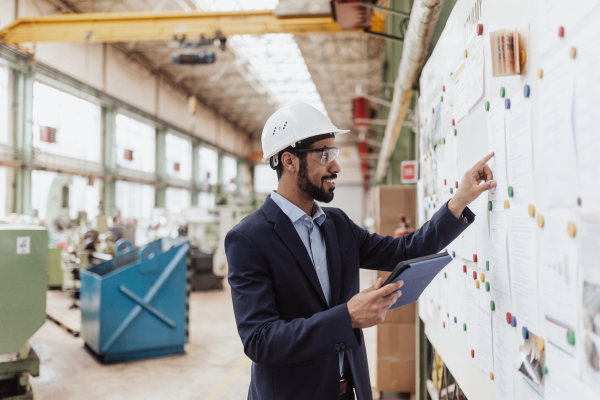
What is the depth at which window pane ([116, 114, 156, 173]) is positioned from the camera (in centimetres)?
1524

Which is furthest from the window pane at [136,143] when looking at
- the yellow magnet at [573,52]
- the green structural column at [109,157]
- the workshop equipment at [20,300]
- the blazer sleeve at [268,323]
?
the yellow magnet at [573,52]

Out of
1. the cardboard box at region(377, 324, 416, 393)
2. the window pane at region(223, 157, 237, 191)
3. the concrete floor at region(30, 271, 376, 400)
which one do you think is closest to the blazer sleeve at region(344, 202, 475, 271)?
the cardboard box at region(377, 324, 416, 393)

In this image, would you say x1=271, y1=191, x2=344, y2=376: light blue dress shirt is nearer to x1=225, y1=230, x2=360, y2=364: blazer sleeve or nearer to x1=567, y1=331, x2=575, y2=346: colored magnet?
x1=225, y1=230, x2=360, y2=364: blazer sleeve

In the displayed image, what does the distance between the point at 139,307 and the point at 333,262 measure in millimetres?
4181

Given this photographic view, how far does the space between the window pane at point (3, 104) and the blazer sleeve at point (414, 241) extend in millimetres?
11495

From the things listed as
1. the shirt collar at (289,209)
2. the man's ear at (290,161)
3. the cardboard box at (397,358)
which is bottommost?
the cardboard box at (397,358)

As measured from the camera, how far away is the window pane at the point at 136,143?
15.2m

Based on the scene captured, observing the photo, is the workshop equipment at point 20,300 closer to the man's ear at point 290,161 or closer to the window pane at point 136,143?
the man's ear at point 290,161

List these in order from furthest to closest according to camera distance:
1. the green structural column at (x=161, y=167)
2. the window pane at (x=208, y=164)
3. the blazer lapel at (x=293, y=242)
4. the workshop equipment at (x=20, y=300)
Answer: the window pane at (x=208, y=164), the green structural column at (x=161, y=167), the workshop equipment at (x=20, y=300), the blazer lapel at (x=293, y=242)

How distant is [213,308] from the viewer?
8312mm

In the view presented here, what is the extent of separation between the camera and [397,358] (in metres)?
4.27

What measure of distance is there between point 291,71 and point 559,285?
16.5 m

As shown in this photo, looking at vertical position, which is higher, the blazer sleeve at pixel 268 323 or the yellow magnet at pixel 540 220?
→ the yellow magnet at pixel 540 220

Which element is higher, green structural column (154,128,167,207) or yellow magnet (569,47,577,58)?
green structural column (154,128,167,207)
